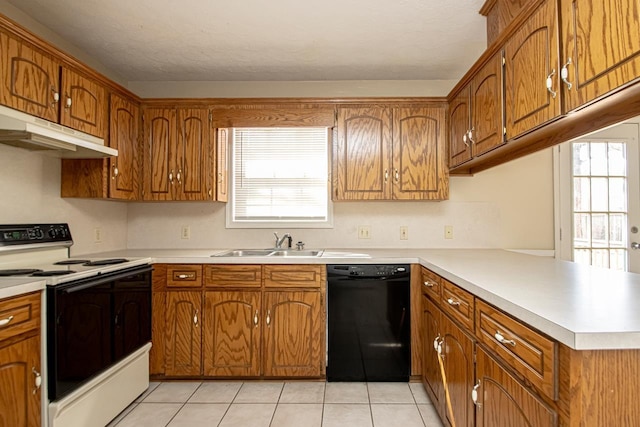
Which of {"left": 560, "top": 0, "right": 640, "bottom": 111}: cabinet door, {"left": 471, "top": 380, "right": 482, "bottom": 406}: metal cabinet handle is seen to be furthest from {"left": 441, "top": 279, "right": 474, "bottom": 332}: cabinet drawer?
{"left": 560, "top": 0, "right": 640, "bottom": 111}: cabinet door

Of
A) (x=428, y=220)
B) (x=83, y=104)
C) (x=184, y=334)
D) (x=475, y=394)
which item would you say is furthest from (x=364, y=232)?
(x=83, y=104)

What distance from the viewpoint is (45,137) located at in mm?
1739

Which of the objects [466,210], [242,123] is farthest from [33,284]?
[466,210]

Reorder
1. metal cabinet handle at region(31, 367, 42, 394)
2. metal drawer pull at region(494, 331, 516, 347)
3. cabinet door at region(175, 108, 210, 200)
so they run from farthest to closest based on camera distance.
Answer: cabinet door at region(175, 108, 210, 200), metal cabinet handle at region(31, 367, 42, 394), metal drawer pull at region(494, 331, 516, 347)

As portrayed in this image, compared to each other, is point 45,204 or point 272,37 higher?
point 272,37

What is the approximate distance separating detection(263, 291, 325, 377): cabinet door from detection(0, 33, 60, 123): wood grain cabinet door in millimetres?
1777

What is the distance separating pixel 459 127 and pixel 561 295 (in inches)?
63.3

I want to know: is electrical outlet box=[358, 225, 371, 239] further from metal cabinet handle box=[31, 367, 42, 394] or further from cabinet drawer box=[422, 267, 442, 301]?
metal cabinet handle box=[31, 367, 42, 394]

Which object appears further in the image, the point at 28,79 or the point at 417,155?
the point at 417,155

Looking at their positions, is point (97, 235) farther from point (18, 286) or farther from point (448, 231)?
point (448, 231)

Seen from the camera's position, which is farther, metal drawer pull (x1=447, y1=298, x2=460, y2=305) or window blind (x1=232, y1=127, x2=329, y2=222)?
window blind (x1=232, y1=127, x2=329, y2=222)

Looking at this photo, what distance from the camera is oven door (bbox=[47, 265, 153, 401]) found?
1.60 meters

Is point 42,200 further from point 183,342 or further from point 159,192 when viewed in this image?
point 183,342

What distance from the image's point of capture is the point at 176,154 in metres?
2.78
